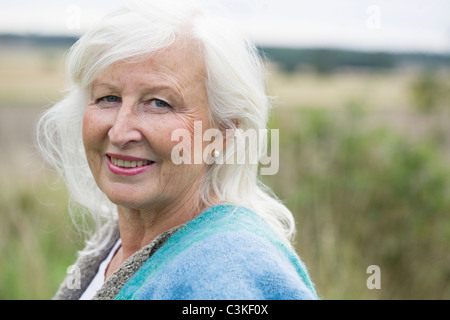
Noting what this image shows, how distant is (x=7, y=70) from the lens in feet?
49.9

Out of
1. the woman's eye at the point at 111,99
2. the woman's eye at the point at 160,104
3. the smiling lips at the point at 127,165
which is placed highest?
the woman's eye at the point at 111,99

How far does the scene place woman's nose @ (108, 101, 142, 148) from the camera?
Answer: 1752mm

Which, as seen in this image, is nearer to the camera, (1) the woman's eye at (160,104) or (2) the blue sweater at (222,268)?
(2) the blue sweater at (222,268)

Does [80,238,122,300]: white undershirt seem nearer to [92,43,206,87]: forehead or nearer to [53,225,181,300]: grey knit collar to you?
[53,225,181,300]: grey knit collar

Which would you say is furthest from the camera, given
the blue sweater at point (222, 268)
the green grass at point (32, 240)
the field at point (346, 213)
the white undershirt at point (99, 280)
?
the field at point (346, 213)

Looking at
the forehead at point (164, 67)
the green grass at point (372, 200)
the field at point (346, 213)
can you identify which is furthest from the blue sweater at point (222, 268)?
the green grass at point (372, 200)

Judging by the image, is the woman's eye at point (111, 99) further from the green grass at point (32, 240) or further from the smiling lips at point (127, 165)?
the green grass at point (32, 240)

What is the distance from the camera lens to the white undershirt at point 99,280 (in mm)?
2202

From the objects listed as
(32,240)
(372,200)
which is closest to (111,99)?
(32,240)

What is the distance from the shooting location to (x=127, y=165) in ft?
6.00

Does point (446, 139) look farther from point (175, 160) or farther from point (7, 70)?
point (7, 70)

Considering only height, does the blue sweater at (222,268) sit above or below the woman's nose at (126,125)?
below

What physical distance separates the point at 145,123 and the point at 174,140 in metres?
0.10

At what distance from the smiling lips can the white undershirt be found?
577mm
